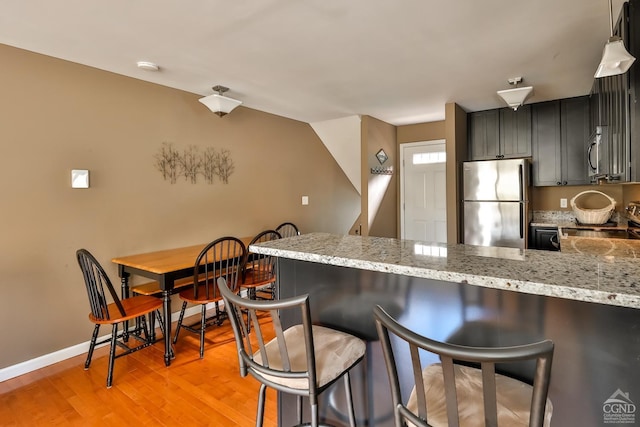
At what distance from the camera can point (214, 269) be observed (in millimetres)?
2605

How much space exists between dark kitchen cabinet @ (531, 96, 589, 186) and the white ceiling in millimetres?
393

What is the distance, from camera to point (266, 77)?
3.02 m

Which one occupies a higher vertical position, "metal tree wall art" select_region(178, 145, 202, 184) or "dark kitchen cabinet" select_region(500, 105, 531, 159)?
"dark kitchen cabinet" select_region(500, 105, 531, 159)

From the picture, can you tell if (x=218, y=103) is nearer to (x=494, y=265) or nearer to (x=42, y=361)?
(x=42, y=361)

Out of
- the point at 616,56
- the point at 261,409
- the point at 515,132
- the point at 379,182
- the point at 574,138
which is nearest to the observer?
the point at 261,409

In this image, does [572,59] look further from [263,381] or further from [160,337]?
[160,337]

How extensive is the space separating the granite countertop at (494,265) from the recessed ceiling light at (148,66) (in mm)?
2121

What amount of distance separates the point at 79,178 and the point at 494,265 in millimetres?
3010

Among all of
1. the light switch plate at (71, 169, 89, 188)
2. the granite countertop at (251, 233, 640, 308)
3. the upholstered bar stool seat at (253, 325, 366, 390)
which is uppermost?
the light switch plate at (71, 169, 89, 188)

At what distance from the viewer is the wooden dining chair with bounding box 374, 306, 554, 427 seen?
653 mm

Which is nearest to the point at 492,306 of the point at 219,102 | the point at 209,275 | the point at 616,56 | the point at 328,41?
the point at 616,56

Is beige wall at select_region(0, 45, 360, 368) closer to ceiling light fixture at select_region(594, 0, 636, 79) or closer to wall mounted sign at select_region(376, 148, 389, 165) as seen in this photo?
wall mounted sign at select_region(376, 148, 389, 165)

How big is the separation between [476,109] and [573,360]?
12.8 feet

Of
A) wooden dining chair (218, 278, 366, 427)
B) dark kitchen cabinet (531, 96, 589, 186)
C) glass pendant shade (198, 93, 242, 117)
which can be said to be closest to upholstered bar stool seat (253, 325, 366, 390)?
wooden dining chair (218, 278, 366, 427)
